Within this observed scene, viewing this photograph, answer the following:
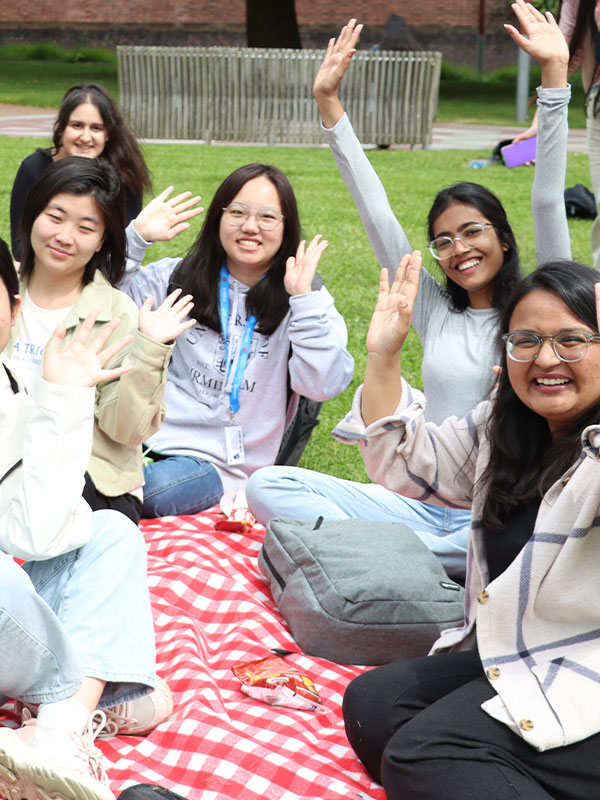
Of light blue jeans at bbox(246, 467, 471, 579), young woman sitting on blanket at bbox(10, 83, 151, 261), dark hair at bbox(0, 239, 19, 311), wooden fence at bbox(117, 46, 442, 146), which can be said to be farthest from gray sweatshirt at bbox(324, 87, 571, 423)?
wooden fence at bbox(117, 46, 442, 146)

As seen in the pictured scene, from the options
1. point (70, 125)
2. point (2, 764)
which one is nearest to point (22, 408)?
point (2, 764)

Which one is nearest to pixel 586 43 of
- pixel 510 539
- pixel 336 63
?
pixel 336 63

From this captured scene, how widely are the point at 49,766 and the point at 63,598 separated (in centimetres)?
52

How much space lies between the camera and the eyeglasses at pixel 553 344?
253 centimetres

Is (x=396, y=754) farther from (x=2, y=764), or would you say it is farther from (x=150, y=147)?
(x=150, y=147)

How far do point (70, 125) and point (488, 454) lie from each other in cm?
372

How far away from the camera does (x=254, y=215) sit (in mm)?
4344

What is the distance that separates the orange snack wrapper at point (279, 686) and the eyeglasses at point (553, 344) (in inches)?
46.3

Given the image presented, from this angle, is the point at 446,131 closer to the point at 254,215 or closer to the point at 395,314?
the point at 254,215

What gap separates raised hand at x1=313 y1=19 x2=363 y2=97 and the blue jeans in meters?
1.55

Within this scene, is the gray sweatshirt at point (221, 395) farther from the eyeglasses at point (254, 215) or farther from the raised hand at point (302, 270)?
the eyeglasses at point (254, 215)

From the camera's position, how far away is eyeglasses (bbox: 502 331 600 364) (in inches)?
99.7

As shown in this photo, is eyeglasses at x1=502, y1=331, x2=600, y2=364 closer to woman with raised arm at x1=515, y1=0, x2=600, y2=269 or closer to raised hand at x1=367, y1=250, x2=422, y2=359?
raised hand at x1=367, y1=250, x2=422, y2=359

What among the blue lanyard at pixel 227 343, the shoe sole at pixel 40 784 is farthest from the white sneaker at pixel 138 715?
the blue lanyard at pixel 227 343
